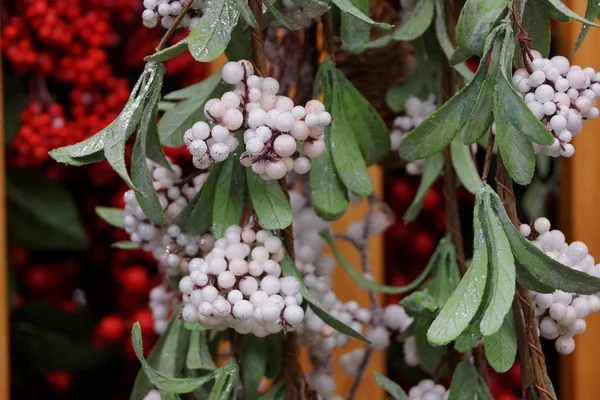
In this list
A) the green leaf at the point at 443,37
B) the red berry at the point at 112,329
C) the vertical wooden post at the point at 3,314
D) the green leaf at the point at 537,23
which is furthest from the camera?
the red berry at the point at 112,329

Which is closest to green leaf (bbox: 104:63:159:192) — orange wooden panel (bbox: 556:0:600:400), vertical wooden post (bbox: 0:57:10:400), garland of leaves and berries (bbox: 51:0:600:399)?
garland of leaves and berries (bbox: 51:0:600:399)

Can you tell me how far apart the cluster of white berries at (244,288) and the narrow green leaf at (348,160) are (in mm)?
71

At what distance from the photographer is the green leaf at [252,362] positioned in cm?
59

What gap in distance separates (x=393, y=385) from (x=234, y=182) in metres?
0.18

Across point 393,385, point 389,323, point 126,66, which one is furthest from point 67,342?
point 393,385

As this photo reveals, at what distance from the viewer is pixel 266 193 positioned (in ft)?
1.73

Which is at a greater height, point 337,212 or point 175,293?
point 337,212

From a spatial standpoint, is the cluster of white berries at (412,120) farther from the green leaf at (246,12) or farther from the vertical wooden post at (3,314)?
the vertical wooden post at (3,314)

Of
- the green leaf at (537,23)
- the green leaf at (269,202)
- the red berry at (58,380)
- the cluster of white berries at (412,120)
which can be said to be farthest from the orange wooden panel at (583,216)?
the red berry at (58,380)

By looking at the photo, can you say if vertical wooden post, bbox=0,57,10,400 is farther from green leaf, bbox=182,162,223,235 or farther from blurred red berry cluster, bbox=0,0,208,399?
green leaf, bbox=182,162,223,235

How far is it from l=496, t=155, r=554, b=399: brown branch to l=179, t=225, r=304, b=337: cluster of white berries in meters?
0.14

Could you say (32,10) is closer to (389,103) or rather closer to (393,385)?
(389,103)

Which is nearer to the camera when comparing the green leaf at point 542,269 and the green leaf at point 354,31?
the green leaf at point 542,269

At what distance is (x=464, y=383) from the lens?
22.9 inches
